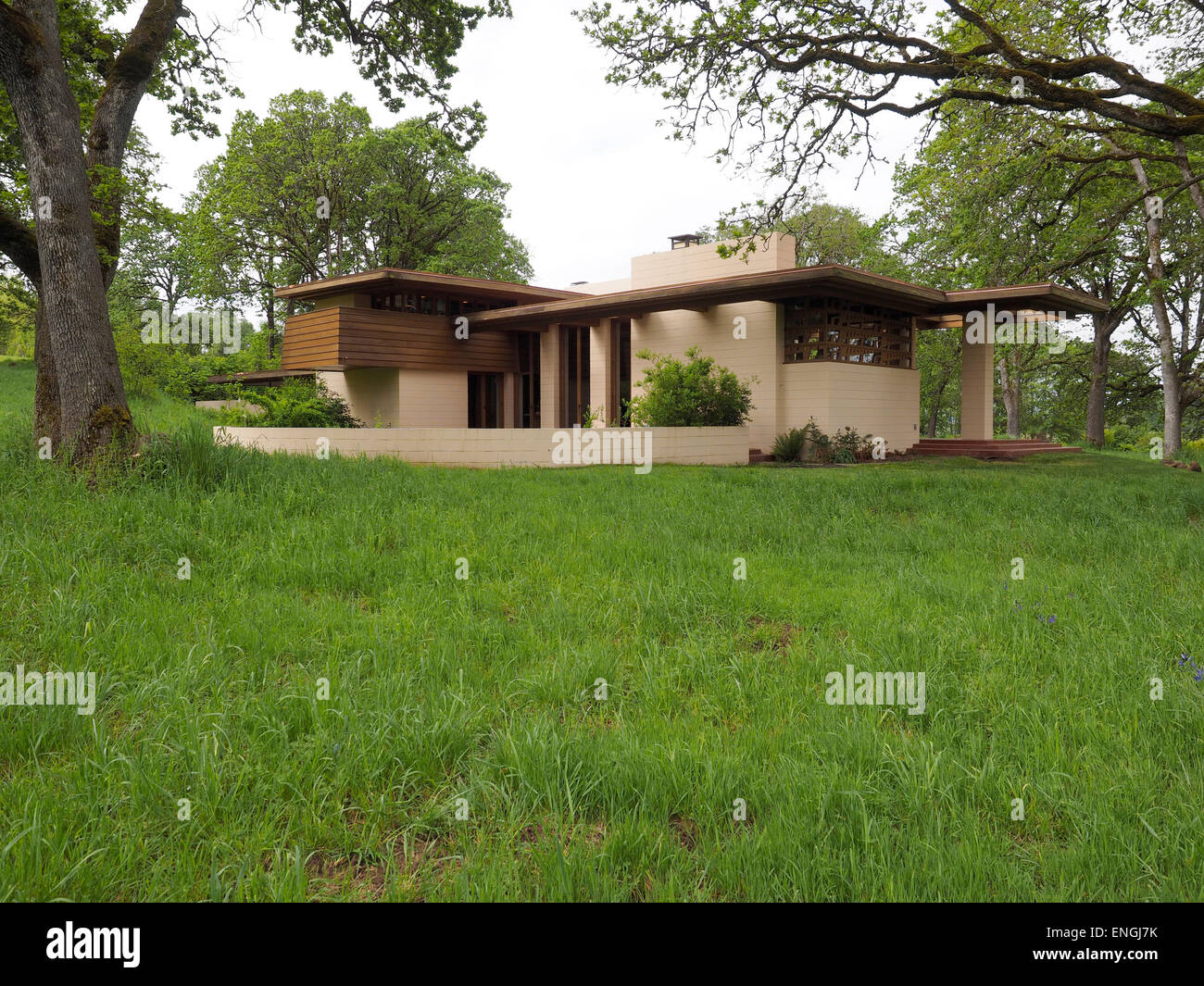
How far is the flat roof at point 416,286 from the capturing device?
2033cm

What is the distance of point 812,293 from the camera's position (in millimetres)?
16891

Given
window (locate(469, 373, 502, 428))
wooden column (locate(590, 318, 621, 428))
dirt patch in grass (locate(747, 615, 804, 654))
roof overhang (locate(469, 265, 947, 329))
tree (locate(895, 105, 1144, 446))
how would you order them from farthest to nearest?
window (locate(469, 373, 502, 428))
wooden column (locate(590, 318, 621, 428))
roof overhang (locate(469, 265, 947, 329))
tree (locate(895, 105, 1144, 446))
dirt patch in grass (locate(747, 615, 804, 654))

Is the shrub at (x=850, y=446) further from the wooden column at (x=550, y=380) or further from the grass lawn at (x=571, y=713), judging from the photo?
the grass lawn at (x=571, y=713)

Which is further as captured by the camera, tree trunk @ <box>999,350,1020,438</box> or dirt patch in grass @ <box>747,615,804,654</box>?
tree trunk @ <box>999,350,1020,438</box>

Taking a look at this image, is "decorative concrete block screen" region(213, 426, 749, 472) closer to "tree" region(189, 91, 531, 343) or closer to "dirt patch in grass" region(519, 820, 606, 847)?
"dirt patch in grass" region(519, 820, 606, 847)

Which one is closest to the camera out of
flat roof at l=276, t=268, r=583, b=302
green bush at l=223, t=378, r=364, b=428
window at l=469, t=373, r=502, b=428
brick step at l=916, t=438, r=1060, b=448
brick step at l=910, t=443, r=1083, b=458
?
green bush at l=223, t=378, r=364, b=428

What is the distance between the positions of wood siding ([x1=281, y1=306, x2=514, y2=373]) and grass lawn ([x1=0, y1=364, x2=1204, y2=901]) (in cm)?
1428

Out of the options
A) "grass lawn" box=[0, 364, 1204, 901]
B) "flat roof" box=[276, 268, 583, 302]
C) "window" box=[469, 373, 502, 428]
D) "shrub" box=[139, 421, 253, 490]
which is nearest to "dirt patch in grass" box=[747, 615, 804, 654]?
"grass lawn" box=[0, 364, 1204, 901]

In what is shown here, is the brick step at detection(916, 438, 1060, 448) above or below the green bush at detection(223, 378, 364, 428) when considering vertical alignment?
below

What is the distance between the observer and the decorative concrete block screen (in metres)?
14.7

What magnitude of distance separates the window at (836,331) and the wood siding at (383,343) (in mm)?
10309

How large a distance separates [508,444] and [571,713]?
11.7 metres

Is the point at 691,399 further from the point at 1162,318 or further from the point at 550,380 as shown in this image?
the point at 1162,318

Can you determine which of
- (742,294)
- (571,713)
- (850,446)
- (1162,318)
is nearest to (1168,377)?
(1162,318)
